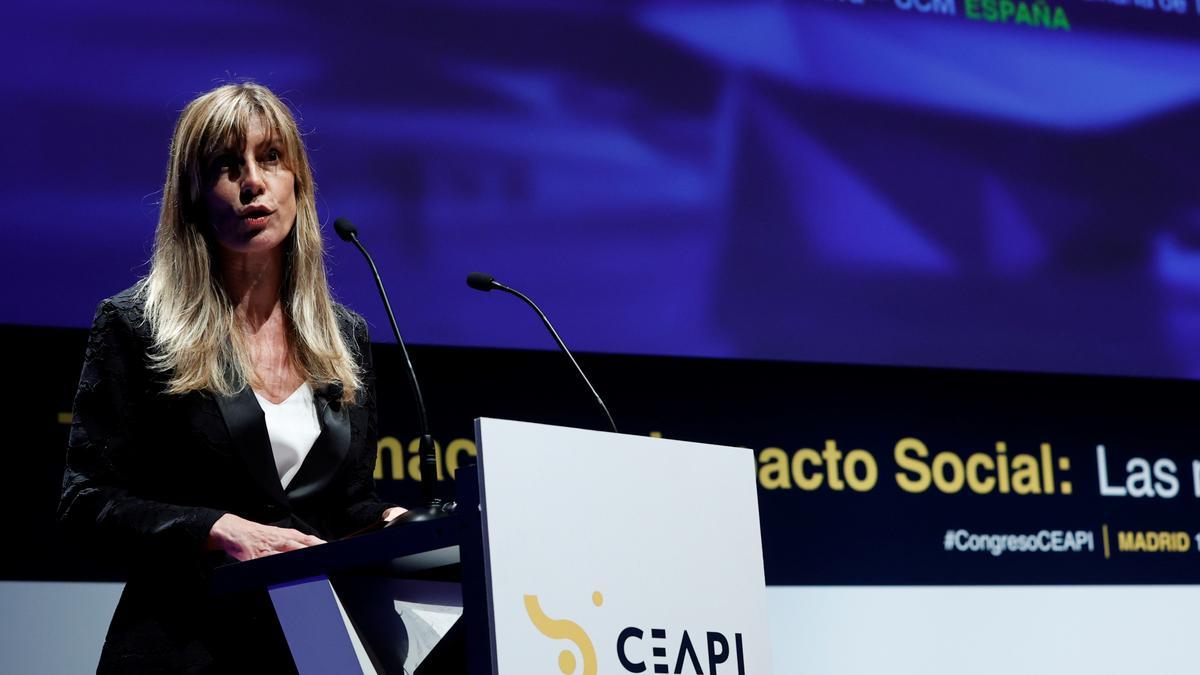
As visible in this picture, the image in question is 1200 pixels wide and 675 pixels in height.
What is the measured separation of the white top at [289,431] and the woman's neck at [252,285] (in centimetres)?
13

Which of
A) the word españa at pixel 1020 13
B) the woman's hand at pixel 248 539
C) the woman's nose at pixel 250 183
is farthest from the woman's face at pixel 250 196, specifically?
the word españa at pixel 1020 13

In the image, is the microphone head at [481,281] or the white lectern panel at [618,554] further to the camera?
the microphone head at [481,281]

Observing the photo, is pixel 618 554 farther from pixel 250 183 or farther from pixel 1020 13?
pixel 1020 13

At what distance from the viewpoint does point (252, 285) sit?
1.79 m

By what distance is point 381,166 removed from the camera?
3.38 metres

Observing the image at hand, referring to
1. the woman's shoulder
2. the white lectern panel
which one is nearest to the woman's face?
the woman's shoulder

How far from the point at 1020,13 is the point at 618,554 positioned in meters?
3.15

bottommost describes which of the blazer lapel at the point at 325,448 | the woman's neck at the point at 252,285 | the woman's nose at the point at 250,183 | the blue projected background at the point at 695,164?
the blazer lapel at the point at 325,448

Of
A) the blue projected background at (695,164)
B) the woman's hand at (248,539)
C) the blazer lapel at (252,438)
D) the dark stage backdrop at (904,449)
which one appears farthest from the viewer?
the dark stage backdrop at (904,449)

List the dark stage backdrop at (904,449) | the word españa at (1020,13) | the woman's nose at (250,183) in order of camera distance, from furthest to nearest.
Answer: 1. the word españa at (1020,13)
2. the dark stage backdrop at (904,449)
3. the woman's nose at (250,183)

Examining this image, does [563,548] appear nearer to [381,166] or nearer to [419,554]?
[419,554]

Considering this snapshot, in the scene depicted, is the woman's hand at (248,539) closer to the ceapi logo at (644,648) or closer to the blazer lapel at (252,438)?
the blazer lapel at (252,438)

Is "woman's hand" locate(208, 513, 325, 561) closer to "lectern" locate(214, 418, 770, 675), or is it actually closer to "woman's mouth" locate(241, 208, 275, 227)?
"lectern" locate(214, 418, 770, 675)

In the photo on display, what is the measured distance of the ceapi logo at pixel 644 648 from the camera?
1.39 meters
